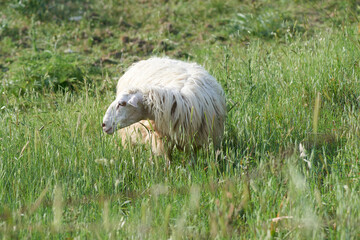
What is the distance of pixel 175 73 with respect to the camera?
3914mm

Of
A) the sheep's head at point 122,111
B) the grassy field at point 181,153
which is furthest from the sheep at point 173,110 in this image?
the grassy field at point 181,153

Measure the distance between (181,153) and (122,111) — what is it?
24.9 inches

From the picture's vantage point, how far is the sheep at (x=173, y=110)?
11.1 ft

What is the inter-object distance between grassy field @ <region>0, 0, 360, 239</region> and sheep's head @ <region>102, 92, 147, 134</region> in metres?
0.11

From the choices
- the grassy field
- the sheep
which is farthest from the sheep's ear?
the grassy field

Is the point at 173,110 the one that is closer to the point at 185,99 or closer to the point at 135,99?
the point at 185,99

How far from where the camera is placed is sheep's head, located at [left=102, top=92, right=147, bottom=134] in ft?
11.0

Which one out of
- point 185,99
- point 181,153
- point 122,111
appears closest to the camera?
point 122,111

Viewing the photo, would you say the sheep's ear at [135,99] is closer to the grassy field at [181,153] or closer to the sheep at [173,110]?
the sheep at [173,110]

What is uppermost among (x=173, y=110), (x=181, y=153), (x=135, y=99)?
(x=135, y=99)

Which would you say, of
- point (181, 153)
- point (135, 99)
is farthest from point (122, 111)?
point (181, 153)

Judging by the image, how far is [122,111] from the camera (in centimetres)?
338

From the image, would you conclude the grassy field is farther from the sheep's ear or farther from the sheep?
the sheep's ear

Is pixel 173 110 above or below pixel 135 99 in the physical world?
below
